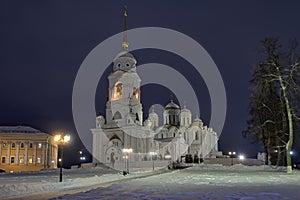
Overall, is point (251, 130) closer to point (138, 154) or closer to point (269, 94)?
point (269, 94)

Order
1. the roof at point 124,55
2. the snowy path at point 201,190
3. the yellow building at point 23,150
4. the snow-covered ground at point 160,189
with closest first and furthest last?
the snowy path at point 201,190 → the snow-covered ground at point 160,189 → the yellow building at point 23,150 → the roof at point 124,55

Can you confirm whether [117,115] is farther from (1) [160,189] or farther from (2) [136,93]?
(1) [160,189]

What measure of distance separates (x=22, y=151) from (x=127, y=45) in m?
31.3

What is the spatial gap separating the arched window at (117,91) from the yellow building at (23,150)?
725 inches

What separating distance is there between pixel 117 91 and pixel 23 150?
76.3 ft

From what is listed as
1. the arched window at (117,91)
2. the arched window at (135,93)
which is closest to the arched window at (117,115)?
the arched window at (117,91)

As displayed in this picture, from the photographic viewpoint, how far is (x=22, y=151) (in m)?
63.5

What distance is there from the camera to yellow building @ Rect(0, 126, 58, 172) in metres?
62.2

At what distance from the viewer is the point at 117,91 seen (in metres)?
61.4

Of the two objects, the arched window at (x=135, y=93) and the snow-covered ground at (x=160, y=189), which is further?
the arched window at (x=135, y=93)

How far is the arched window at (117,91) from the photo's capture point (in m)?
60.8

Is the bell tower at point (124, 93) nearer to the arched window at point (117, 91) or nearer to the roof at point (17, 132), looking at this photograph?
the arched window at point (117, 91)

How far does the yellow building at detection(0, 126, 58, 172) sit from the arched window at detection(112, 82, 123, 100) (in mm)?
18415

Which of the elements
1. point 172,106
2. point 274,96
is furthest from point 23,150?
point 274,96
